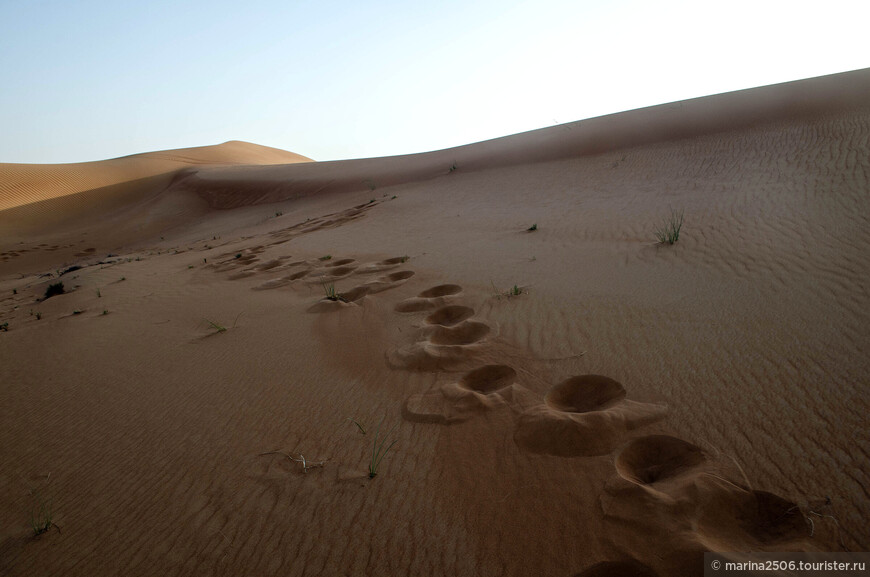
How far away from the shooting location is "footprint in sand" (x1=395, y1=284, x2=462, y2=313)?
298 centimetres

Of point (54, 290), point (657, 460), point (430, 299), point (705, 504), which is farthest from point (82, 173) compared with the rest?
point (705, 504)

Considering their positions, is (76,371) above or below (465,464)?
above

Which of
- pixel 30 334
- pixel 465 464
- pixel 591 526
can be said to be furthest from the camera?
pixel 30 334

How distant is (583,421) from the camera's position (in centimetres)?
162

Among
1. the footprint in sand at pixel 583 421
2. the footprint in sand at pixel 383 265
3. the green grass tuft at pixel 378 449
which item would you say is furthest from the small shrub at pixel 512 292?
→ the green grass tuft at pixel 378 449

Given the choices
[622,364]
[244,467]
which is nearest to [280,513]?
[244,467]

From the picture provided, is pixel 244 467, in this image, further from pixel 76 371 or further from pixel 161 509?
pixel 76 371

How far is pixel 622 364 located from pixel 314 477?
1.44 m

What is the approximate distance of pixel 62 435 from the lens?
6.61 feet

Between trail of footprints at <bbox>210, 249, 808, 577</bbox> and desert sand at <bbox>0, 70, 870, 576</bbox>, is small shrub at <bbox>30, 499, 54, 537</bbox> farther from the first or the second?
trail of footprints at <bbox>210, 249, 808, 577</bbox>

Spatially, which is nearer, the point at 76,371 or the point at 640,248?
the point at 76,371

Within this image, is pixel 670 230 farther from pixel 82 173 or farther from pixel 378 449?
pixel 82 173

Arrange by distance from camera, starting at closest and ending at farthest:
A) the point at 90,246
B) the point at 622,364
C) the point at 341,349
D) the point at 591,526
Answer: the point at 591,526 < the point at 622,364 < the point at 341,349 < the point at 90,246

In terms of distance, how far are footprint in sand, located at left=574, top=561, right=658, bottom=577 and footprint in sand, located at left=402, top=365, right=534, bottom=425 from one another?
71cm
